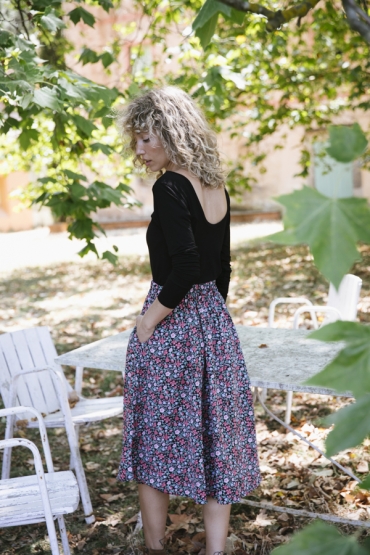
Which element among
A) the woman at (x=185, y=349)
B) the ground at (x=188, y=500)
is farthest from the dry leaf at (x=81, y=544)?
the woman at (x=185, y=349)

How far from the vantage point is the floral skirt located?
2.51m

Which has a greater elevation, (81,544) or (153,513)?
(153,513)

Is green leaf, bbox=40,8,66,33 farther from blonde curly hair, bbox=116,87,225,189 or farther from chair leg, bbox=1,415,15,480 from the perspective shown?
chair leg, bbox=1,415,15,480

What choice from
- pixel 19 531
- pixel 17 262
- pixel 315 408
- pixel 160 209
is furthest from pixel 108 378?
pixel 17 262

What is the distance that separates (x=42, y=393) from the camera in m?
3.82

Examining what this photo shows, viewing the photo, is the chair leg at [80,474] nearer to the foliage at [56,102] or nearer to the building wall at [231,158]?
the foliage at [56,102]

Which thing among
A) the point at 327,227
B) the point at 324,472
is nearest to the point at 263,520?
the point at 324,472

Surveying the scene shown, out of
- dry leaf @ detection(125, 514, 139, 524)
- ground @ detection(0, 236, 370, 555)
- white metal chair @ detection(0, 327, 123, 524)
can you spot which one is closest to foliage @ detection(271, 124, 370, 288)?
ground @ detection(0, 236, 370, 555)

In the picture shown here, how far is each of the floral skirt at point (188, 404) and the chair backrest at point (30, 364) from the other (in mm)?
1168

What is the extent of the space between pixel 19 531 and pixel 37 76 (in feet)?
7.56

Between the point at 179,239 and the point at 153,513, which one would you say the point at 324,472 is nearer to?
the point at 153,513

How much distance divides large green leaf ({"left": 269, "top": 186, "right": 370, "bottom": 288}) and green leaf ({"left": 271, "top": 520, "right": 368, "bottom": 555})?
28 cm

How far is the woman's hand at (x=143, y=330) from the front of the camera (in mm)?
2518

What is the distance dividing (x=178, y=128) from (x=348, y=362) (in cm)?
183
